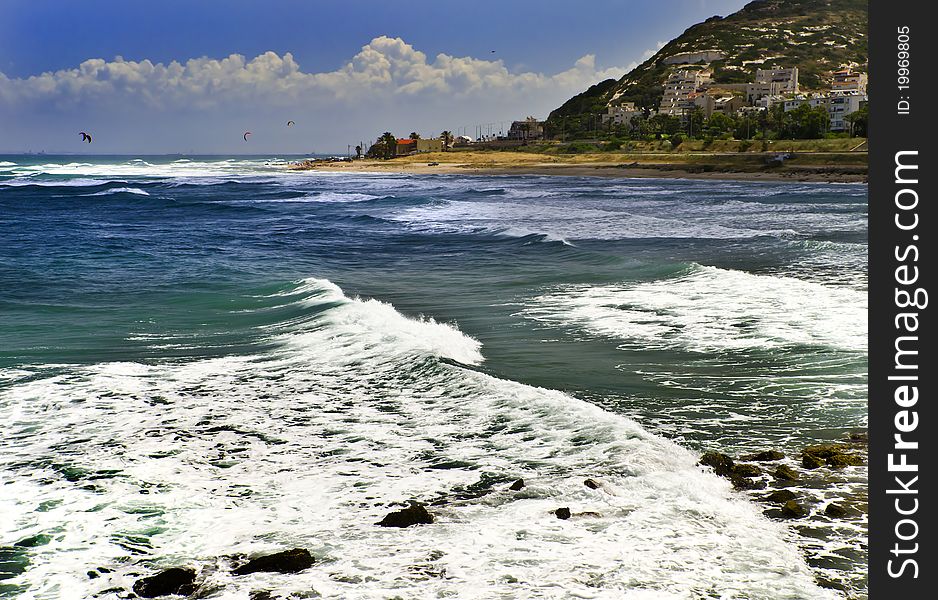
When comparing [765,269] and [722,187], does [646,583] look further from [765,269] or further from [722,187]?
[722,187]

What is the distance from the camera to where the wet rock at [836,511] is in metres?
6.82

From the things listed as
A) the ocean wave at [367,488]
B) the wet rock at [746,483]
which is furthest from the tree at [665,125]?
the wet rock at [746,483]

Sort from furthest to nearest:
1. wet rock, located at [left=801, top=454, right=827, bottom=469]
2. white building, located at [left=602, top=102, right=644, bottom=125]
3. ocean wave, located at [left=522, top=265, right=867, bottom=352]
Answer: white building, located at [left=602, top=102, right=644, bottom=125] < ocean wave, located at [left=522, top=265, right=867, bottom=352] < wet rock, located at [left=801, top=454, right=827, bottom=469]

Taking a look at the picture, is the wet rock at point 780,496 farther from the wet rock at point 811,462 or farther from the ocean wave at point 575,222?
the ocean wave at point 575,222

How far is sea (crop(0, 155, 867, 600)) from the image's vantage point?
6137 millimetres

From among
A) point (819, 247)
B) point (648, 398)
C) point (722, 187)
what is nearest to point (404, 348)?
point (648, 398)

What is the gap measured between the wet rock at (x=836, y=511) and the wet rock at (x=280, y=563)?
14.0 feet

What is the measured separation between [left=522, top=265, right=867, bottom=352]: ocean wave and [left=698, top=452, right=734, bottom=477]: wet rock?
200 inches

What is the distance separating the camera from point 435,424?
9.67 meters

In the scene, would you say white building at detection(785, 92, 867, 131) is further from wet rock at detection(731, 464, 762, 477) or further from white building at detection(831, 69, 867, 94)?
wet rock at detection(731, 464, 762, 477)

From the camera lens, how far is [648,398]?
1051 cm

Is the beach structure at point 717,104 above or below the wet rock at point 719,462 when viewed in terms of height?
above
